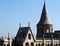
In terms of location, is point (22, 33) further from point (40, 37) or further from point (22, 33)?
point (40, 37)

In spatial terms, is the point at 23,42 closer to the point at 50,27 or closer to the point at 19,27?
the point at 19,27

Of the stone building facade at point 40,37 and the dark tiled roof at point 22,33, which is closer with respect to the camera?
the dark tiled roof at point 22,33

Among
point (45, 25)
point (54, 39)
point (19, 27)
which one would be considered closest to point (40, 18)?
point (45, 25)

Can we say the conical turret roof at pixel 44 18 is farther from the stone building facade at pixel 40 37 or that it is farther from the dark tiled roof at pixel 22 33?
the dark tiled roof at pixel 22 33

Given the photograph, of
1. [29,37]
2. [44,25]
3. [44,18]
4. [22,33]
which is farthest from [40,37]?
[22,33]

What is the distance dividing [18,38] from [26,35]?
8.76 ft

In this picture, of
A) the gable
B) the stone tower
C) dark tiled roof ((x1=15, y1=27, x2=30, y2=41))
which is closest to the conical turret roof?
the stone tower

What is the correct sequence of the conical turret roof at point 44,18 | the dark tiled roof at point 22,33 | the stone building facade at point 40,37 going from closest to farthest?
1. the dark tiled roof at point 22,33
2. the stone building facade at point 40,37
3. the conical turret roof at point 44,18

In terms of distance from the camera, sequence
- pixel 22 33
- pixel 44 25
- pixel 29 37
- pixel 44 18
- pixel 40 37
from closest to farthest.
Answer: pixel 22 33 → pixel 29 37 → pixel 40 37 → pixel 44 25 → pixel 44 18

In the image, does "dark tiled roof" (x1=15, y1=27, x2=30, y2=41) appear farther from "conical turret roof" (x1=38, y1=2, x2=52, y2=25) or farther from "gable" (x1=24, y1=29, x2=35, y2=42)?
"conical turret roof" (x1=38, y1=2, x2=52, y2=25)

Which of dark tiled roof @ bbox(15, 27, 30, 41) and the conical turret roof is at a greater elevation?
the conical turret roof

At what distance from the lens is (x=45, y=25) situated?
82.5 m

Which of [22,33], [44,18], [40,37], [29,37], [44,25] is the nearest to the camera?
[22,33]

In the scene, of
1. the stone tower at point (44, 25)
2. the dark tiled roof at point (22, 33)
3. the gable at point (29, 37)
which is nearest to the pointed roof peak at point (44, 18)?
the stone tower at point (44, 25)
